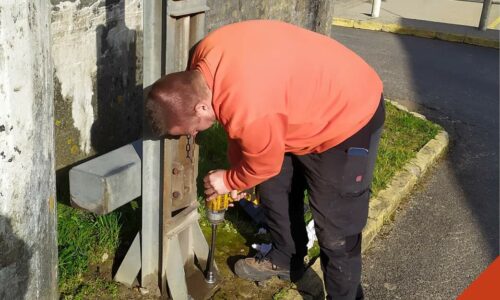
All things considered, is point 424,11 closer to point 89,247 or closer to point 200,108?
point 89,247

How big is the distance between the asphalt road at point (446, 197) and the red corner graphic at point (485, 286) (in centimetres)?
6

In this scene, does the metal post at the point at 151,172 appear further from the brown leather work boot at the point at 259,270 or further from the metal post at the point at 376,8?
the metal post at the point at 376,8

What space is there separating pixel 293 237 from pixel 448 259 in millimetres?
1314

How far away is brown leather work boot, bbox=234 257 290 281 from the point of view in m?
3.69

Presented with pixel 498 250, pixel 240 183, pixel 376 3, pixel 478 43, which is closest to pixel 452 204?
pixel 498 250

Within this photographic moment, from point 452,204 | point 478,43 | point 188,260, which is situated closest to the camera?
point 188,260

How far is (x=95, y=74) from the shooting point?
4.32 metres

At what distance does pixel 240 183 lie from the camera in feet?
9.30

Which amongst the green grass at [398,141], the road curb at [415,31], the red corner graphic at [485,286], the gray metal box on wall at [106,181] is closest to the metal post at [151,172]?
the gray metal box on wall at [106,181]

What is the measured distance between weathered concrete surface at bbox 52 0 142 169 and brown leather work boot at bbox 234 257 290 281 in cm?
140

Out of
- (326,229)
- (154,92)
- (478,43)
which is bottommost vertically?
(478,43)

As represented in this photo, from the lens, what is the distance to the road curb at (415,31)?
36.4 ft

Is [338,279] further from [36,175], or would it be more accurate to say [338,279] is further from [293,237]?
[36,175]

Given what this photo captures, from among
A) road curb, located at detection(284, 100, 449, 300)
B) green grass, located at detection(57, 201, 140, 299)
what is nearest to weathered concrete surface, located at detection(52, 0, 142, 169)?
green grass, located at detection(57, 201, 140, 299)
